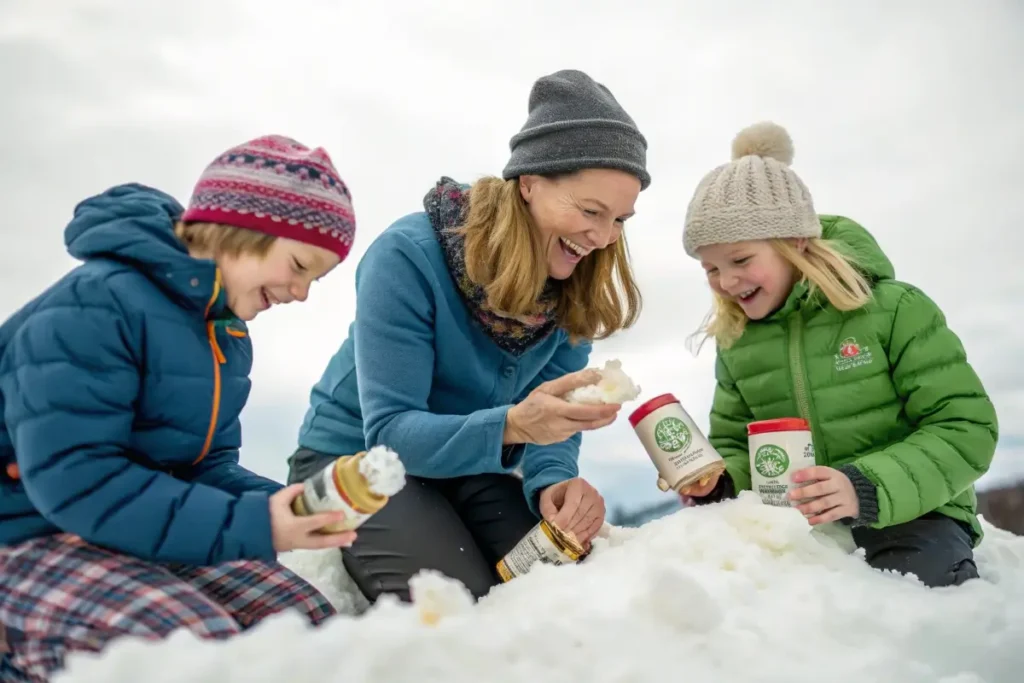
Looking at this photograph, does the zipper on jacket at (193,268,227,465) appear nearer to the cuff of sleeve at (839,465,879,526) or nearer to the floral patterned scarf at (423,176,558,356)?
the floral patterned scarf at (423,176,558,356)

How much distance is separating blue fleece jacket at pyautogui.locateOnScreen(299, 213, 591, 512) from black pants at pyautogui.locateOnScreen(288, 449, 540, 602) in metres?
0.11

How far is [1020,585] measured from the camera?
6.10 ft

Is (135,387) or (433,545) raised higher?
(135,387)

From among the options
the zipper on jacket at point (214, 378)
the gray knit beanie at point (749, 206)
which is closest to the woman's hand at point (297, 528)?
the zipper on jacket at point (214, 378)

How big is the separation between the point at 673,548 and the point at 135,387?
1.22 m

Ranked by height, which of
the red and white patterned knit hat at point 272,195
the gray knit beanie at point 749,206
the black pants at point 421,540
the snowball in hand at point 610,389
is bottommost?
the black pants at point 421,540

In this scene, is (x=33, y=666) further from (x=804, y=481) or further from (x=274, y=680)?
(x=804, y=481)

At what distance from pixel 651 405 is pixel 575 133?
753 mm

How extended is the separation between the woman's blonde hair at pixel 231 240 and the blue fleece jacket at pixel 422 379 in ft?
1.91

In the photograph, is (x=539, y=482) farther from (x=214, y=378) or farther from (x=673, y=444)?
(x=214, y=378)

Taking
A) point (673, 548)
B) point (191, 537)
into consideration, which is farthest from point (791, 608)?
point (191, 537)

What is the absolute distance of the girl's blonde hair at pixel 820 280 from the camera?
2.15 metres

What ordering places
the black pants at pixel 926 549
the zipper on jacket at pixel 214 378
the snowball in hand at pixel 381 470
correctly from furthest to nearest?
the black pants at pixel 926 549
the zipper on jacket at pixel 214 378
the snowball in hand at pixel 381 470

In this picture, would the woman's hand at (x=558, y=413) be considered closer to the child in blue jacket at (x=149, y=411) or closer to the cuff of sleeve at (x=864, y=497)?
the child in blue jacket at (x=149, y=411)
